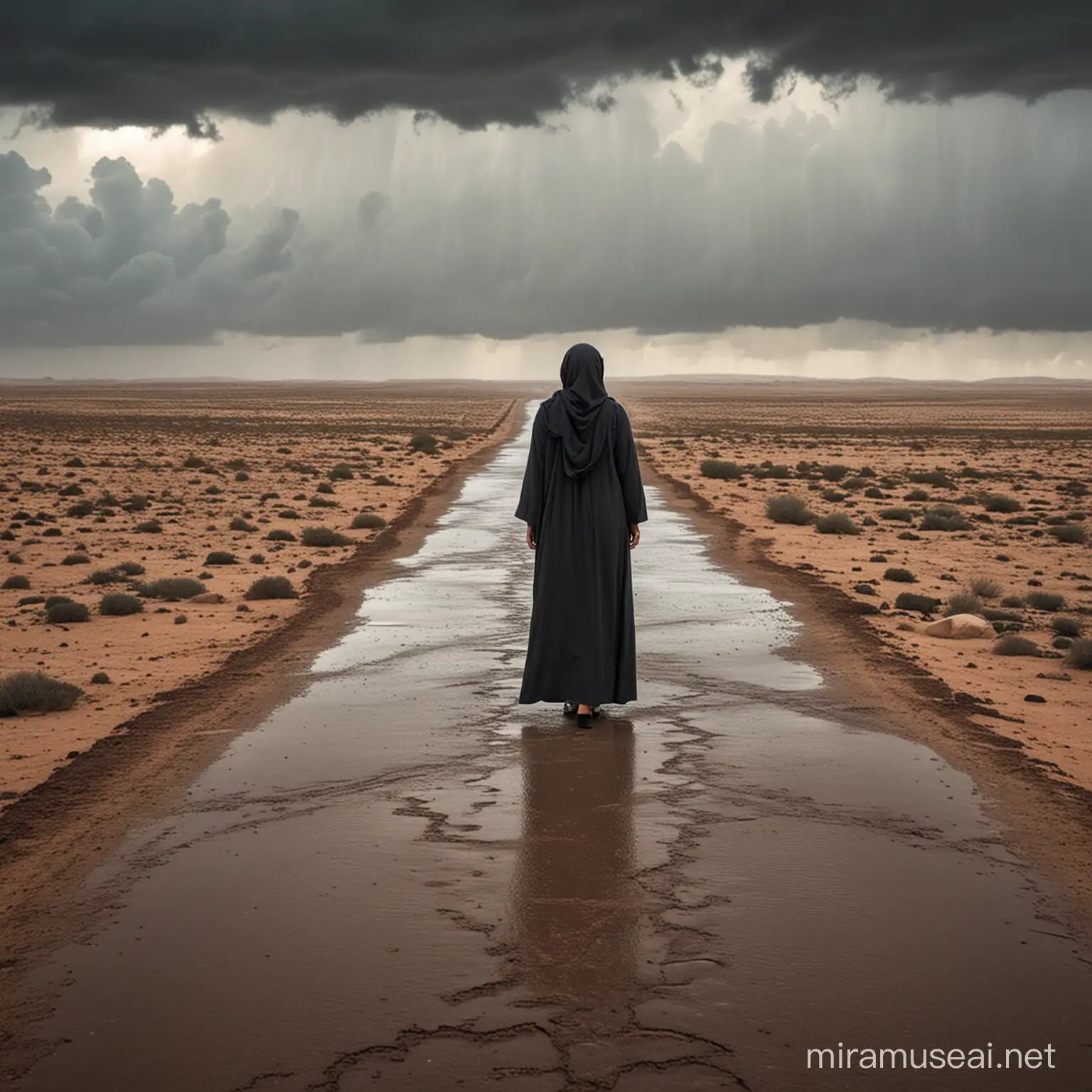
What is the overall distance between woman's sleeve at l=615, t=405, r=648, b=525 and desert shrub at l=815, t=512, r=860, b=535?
53.0 ft

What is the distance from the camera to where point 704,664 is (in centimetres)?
1089

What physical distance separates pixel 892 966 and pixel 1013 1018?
0.51m

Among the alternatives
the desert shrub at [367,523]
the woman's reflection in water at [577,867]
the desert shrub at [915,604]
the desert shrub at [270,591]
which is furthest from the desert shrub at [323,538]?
the woman's reflection in water at [577,867]

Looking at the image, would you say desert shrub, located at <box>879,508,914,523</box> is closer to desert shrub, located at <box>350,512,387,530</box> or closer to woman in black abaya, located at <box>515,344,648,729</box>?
desert shrub, located at <box>350,512,387,530</box>

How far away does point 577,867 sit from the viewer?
5906 mm

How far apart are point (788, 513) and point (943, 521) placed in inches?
126

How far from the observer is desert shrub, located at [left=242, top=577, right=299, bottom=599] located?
626 inches

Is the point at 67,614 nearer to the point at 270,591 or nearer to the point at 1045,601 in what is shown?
the point at 270,591

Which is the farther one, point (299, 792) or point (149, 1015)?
point (299, 792)

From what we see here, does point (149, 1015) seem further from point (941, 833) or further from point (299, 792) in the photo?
point (941, 833)

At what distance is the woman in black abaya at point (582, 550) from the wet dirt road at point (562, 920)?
1.06ft

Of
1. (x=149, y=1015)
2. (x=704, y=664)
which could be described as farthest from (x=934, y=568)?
(x=149, y=1015)

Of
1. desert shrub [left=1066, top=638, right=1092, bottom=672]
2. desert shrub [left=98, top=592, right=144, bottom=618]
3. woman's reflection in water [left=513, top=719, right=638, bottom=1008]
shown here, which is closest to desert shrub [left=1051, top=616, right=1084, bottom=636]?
desert shrub [left=1066, top=638, right=1092, bottom=672]

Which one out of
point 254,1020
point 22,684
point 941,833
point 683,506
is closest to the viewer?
point 254,1020
